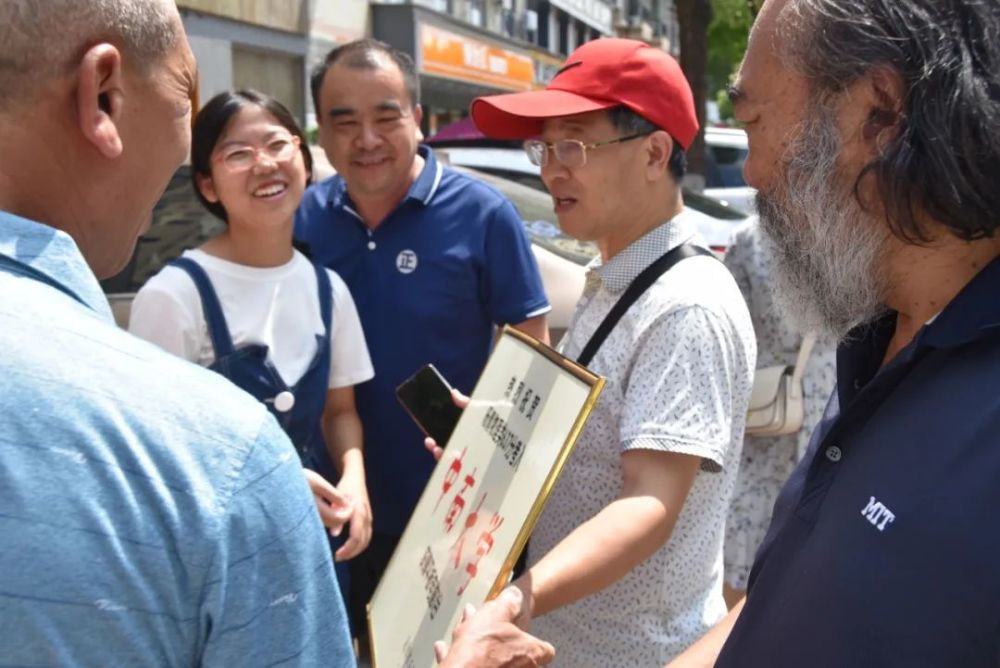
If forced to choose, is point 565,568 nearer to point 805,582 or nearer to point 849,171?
point 805,582

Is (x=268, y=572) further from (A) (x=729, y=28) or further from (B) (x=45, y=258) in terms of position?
(A) (x=729, y=28)

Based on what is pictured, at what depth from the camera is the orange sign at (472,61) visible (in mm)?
19469

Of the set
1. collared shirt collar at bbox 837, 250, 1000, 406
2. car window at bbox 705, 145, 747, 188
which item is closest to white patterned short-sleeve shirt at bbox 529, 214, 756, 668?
collared shirt collar at bbox 837, 250, 1000, 406

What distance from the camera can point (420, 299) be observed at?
2926 mm

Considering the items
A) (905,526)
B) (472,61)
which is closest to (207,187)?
(905,526)

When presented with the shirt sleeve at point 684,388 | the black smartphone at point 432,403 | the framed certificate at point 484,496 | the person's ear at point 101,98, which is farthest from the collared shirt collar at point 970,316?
the black smartphone at point 432,403

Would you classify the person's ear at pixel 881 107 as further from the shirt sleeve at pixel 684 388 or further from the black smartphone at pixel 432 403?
the black smartphone at pixel 432 403

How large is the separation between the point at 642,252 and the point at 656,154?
0.23 metres

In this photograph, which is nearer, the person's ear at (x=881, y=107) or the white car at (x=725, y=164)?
the person's ear at (x=881, y=107)

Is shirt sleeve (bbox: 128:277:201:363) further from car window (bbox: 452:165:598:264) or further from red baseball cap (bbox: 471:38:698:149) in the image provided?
car window (bbox: 452:165:598:264)

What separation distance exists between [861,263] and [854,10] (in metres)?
0.31

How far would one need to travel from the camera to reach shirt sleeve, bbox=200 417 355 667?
90 cm

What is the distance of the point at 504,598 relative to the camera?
1.63m

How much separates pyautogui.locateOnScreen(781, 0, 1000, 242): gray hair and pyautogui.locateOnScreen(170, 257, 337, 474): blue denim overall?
5.15 feet
